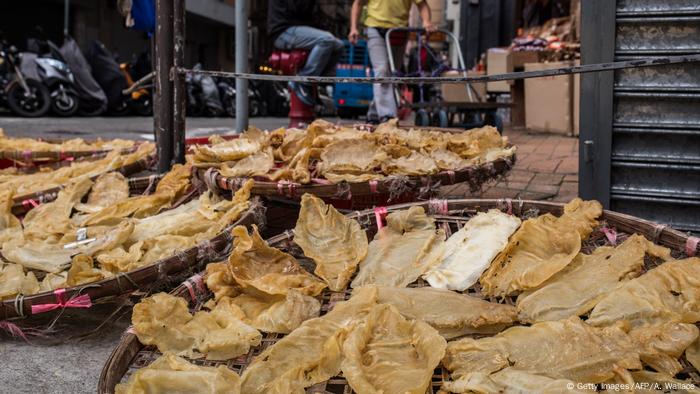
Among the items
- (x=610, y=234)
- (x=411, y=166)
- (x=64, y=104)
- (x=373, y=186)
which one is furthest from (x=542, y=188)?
(x=64, y=104)

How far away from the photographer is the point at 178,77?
3168 mm

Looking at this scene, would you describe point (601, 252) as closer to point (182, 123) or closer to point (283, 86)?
point (182, 123)

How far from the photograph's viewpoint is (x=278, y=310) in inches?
67.1

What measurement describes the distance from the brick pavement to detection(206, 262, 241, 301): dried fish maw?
1.51 m

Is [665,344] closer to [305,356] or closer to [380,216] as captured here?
[305,356]

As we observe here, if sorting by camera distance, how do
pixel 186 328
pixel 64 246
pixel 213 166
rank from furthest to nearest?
pixel 213 166 → pixel 64 246 → pixel 186 328

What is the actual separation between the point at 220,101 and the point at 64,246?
1257 cm

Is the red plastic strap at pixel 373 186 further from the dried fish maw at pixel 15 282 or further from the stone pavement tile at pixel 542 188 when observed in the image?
the stone pavement tile at pixel 542 188

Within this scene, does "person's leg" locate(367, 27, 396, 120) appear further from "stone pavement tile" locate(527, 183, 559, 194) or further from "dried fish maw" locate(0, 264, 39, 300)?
"dried fish maw" locate(0, 264, 39, 300)

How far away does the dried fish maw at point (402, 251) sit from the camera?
6.35 feet

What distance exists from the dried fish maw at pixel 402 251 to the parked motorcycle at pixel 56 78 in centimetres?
1021

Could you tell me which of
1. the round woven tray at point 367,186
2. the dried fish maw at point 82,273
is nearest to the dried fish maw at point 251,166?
the round woven tray at point 367,186

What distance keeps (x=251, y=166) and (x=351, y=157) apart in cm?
41

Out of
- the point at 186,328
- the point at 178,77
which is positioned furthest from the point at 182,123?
the point at 186,328
